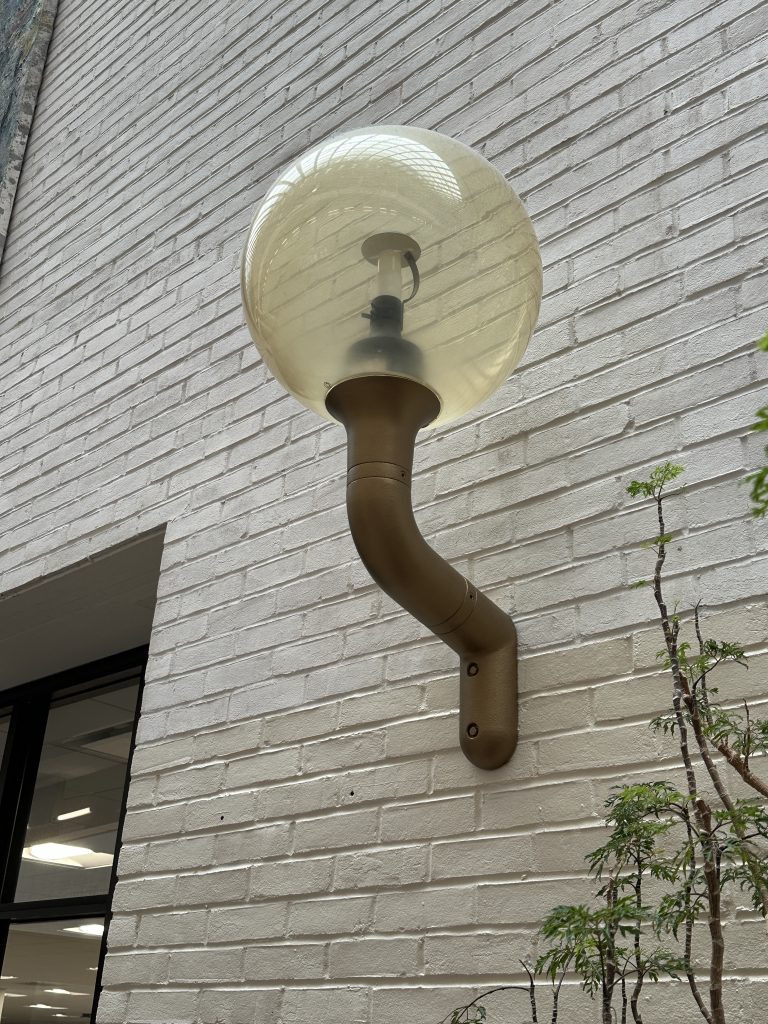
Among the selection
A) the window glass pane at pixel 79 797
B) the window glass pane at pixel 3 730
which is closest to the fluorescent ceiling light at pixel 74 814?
the window glass pane at pixel 79 797

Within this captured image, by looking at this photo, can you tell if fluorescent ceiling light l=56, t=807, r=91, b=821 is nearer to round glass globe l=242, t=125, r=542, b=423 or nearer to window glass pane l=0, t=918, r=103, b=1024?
window glass pane l=0, t=918, r=103, b=1024

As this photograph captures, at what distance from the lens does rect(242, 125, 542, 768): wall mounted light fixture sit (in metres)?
1.22

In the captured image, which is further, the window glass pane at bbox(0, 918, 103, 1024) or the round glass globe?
the window glass pane at bbox(0, 918, 103, 1024)

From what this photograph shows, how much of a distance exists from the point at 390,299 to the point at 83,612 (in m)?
1.72

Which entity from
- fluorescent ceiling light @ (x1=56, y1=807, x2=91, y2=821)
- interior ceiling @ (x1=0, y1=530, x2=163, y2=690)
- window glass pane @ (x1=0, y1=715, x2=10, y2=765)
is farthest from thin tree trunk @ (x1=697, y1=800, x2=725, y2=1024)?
window glass pane @ (x1=0, y1=715, x2=10, y2=765)

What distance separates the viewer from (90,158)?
319cm

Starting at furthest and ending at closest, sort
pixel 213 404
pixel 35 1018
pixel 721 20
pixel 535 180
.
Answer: pixel 35 1018 → pixel 213 404 → pixel 535 180 → pixel 721 20

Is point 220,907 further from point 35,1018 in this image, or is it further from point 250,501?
point 35,1018

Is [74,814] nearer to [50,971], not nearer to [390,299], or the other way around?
[50,971]

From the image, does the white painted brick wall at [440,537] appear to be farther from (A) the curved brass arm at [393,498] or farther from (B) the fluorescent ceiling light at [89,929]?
(B) the fluorescent ceiling light at [89,929]

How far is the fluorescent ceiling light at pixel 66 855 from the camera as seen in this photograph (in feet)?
9.26

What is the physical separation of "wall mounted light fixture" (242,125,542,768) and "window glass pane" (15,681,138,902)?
184 cm

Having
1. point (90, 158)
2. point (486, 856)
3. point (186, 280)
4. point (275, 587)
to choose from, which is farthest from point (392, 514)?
point (90, 158)

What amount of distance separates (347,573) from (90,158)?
1.96m
